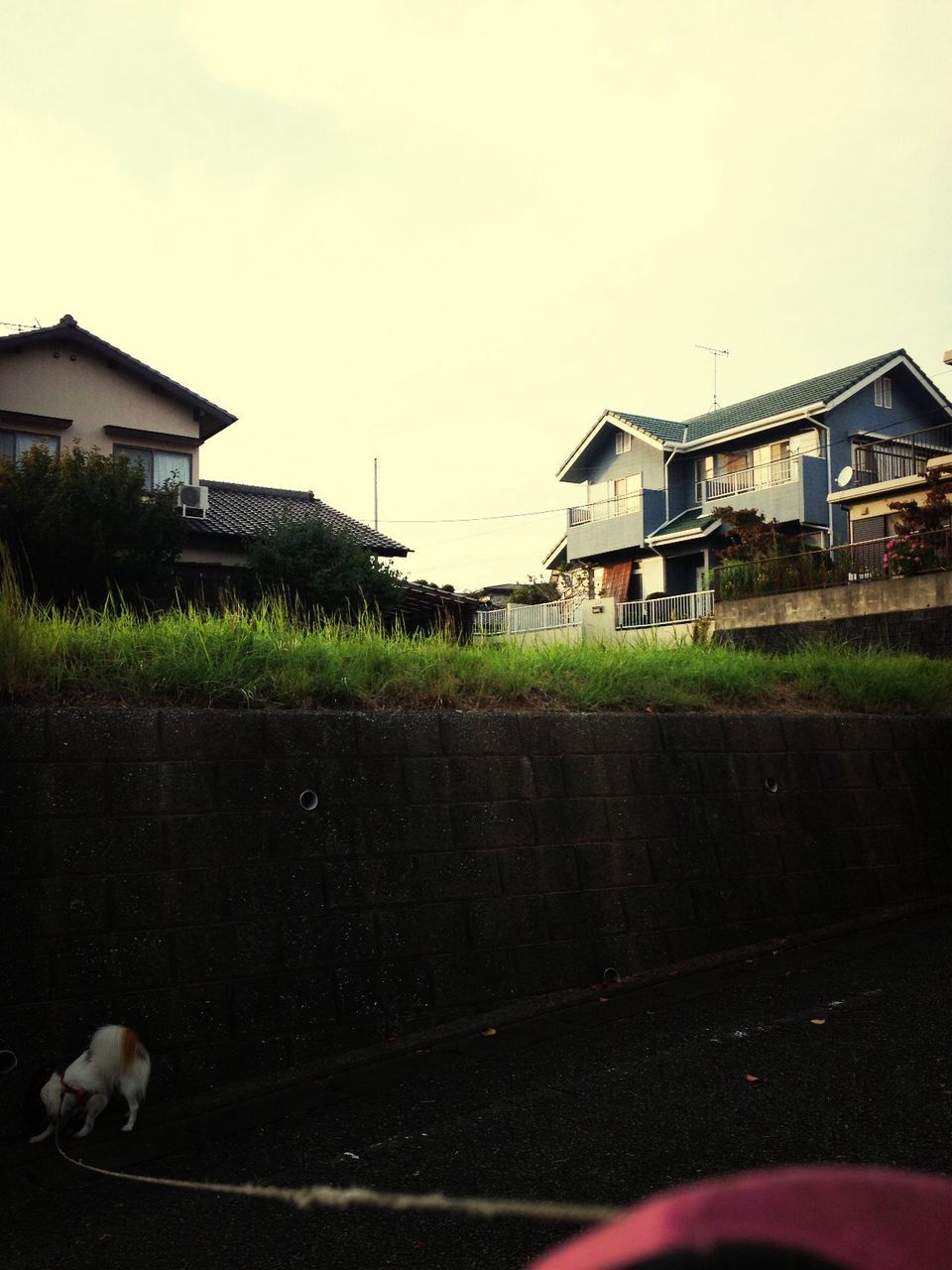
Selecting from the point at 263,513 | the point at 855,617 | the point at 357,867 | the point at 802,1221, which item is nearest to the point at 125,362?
the point at 263,513

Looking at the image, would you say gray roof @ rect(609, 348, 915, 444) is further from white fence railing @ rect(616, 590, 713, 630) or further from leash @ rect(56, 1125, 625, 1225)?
leash @ rect(56, 1125, 625, 1225)

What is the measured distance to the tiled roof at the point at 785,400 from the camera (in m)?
29.1

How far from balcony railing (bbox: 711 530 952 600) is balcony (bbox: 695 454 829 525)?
851 centimetres

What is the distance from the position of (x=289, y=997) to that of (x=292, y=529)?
1610 centimetres

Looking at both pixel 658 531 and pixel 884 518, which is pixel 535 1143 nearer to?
pixel 884 518

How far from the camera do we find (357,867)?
19.1 ft

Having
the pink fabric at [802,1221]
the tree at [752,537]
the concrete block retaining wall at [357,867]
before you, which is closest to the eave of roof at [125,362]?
the tree at [752,537]

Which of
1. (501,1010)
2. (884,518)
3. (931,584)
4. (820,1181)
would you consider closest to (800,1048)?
(501,1010)

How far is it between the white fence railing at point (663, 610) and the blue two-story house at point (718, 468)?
2.18m

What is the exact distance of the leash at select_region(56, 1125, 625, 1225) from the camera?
11.4ft

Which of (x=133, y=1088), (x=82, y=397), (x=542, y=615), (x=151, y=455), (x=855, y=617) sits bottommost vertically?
(x=133, y=1088)

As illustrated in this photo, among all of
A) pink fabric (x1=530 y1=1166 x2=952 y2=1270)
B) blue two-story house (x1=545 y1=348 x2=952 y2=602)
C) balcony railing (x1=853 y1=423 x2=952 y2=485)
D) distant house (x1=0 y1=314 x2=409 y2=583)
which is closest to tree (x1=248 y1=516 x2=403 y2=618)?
distant house (x1=0 y1=314 x2=409 y2=583)

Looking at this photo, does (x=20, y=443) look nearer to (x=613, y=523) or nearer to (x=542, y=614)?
(x=542, y=614)

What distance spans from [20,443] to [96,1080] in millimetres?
19324
